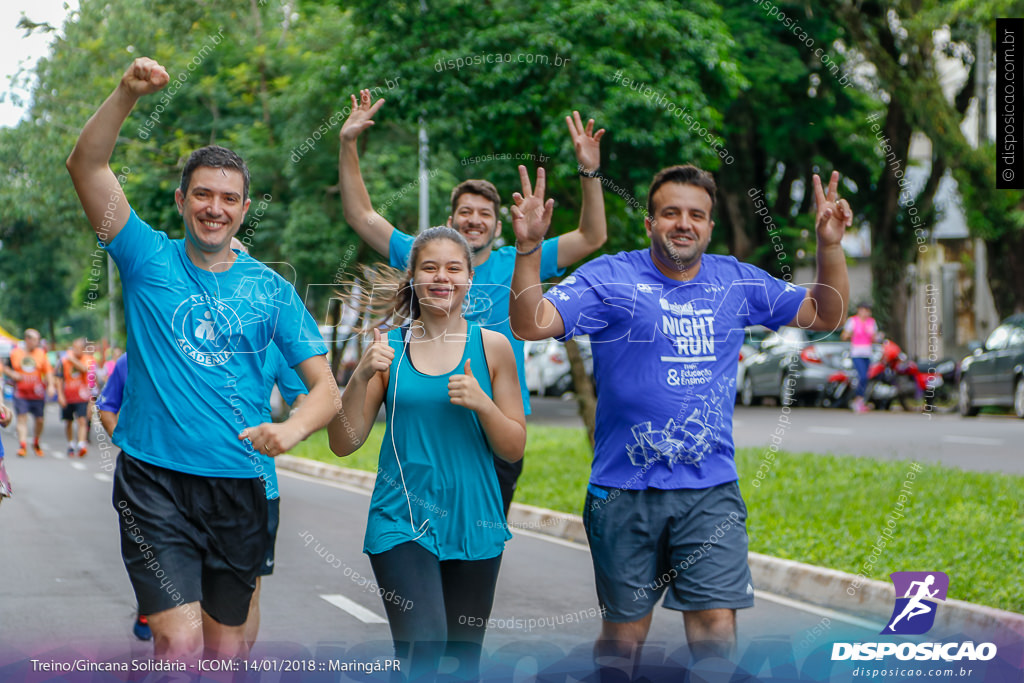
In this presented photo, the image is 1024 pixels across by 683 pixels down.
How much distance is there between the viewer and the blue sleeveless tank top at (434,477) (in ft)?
12.2

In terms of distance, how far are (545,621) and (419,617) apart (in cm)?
315

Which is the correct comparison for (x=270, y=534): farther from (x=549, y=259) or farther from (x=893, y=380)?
(x=893, y=380)

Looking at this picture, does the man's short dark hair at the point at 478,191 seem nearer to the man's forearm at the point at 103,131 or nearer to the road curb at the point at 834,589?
the man's forearm at the point at 103,131

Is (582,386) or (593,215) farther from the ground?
(593,215)

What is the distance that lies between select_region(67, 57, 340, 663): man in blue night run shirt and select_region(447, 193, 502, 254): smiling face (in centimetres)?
137

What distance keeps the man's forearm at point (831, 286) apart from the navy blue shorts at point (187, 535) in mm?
1933

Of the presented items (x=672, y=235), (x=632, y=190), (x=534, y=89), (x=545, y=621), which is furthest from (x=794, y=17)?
(x=672, y=235)

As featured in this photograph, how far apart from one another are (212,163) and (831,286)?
2.03m

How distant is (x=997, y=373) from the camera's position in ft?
59.5

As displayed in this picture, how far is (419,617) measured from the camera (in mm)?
3627

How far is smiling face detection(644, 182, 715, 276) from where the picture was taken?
411 cm

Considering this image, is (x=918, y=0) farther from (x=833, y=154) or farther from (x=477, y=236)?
(x=477, y=236)

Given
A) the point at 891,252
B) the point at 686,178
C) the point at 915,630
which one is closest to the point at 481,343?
the point at 686,178

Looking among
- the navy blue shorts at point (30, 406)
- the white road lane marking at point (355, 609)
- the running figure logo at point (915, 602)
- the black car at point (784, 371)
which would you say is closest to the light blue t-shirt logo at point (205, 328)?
the running figure logo at point (915, 602)
